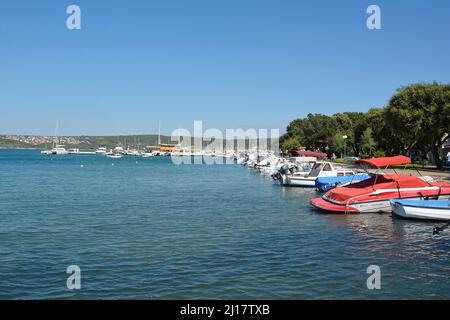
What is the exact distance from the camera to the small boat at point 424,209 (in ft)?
88.0

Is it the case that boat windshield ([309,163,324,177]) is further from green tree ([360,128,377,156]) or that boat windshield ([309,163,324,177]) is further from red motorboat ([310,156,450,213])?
green tree ([360,128,377,156])

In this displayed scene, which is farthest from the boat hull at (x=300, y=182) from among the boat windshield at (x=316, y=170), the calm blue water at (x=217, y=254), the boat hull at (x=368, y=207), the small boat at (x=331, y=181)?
the boat hull at (x=368, y=207)

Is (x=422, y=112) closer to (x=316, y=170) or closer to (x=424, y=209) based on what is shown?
(x=316, y=170)

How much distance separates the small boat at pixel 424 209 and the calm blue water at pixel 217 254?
680mm

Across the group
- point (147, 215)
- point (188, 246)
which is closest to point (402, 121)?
point (147, 215)

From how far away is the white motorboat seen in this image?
50031 millimetres

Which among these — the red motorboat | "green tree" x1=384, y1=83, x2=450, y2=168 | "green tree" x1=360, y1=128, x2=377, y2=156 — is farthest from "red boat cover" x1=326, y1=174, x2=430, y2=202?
"green tree" x1=360, y1=128, x2=377, y2=156

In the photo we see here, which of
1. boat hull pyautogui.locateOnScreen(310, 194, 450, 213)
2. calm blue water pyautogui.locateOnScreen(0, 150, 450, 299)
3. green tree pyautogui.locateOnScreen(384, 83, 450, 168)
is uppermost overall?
green tree pyautogui.locateOnScreen(384, 83, 450, 168)

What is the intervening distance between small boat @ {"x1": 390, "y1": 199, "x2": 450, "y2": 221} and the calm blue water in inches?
26.8

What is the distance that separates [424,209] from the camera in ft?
89.2

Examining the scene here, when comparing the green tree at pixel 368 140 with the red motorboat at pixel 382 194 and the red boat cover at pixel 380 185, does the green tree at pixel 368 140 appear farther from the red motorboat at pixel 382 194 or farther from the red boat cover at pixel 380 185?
the red boat cover at pixel 380 185
